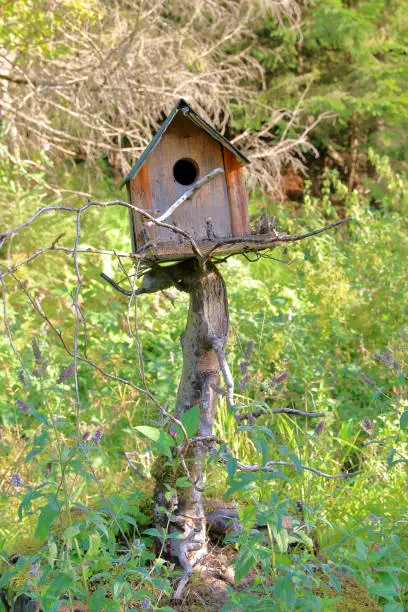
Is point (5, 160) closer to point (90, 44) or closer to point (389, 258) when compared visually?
point (90, 44)

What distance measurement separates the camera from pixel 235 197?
8.69ft

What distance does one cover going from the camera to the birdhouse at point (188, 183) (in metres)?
2.49

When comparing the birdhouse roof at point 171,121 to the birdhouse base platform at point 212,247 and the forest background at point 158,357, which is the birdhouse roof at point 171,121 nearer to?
the birdhouse base platform at point 212,247

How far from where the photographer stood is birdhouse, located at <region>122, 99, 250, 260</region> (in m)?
2.49

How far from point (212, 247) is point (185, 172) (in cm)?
56

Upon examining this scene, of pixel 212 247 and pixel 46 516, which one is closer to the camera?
pixel 46 516

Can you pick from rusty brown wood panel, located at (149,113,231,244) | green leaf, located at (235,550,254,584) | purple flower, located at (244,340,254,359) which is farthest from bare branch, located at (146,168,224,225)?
green leaf, located at (235,550,254,584)

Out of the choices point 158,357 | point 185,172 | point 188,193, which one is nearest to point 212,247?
point 188,193

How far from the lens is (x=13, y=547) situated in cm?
272

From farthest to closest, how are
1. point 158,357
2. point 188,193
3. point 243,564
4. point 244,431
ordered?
1. point 158,357
2. point 244,431
3. point 188,193
4. point 243,564

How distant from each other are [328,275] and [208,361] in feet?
9.43

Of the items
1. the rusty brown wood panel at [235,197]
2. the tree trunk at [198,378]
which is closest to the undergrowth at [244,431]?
the tree trunk at [198,378]

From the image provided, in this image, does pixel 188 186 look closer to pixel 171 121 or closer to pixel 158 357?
pixel 171 121

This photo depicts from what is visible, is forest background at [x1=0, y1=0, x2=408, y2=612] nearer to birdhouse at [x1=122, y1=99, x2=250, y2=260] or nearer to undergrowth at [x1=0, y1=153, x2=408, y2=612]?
undergrowth at [x1=0, y1=153, x2=408, y2=612]
